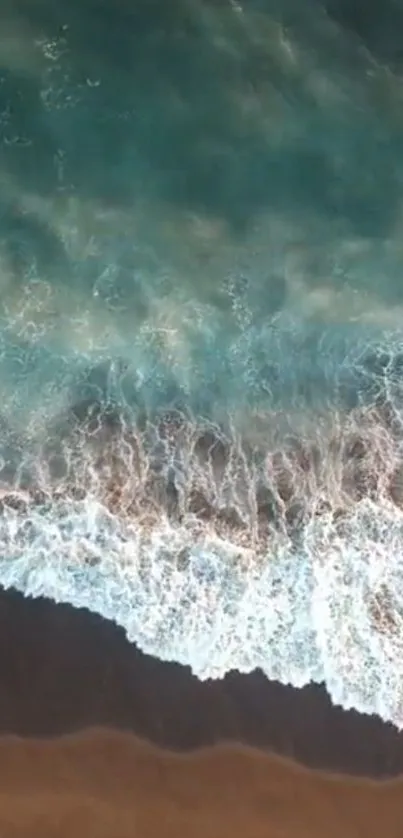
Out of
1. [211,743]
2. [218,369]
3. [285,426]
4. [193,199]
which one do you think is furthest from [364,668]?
[193,199]

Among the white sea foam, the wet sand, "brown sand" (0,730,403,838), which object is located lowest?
"brown sand" (0,730,403,838)

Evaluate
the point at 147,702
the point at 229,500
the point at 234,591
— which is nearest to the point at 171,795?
the point at 147,702

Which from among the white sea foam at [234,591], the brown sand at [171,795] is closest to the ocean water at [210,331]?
the white sea foam at [234,591]

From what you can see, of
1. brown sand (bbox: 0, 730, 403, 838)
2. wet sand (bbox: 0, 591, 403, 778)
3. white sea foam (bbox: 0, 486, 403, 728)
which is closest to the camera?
brown sand (bbox: 0, 730, 403, 838)

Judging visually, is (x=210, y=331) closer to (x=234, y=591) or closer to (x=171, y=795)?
(x=234, y=591)

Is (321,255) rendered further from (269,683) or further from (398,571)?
(269,683)

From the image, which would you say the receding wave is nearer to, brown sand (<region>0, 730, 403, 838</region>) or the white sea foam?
the white sea foam

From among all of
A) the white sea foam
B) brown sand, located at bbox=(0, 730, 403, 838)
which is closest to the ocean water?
the white sea foam
